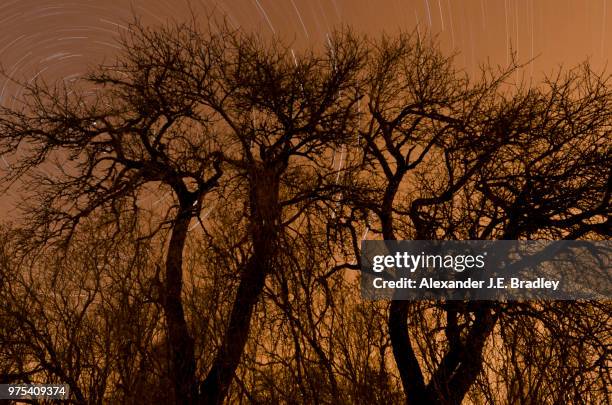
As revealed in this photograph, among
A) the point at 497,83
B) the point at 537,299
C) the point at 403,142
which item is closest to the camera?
the point at 537,299

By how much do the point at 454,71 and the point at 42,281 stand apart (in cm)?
632

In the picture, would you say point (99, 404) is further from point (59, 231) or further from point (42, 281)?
point (59, 231)

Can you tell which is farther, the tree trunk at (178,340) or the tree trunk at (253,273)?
the tree trunk at (178,340)

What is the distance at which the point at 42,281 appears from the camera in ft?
23.9

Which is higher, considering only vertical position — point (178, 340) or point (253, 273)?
point (253, 273)

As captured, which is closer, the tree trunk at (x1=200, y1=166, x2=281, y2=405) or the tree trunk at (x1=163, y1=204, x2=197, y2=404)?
the tree trunk at (x1=200, y1=166, x2=281, y2=405)

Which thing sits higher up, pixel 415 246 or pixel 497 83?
pixel 497 83

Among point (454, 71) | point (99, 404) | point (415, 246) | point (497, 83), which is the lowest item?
point (99, 404)

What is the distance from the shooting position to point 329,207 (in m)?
8.10

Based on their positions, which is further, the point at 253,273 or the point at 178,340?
the point at 178,340

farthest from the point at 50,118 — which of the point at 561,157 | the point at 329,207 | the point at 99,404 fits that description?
the point at 561,157

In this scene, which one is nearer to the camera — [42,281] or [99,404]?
[99,404]

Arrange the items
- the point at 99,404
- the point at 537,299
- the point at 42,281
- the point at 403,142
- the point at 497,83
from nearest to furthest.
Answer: the point at 99,404
the point at 537,299
the point at 42,281
the point at 497,83
the point at 403,142

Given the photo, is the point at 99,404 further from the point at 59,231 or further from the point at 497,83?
the point at 497,83
